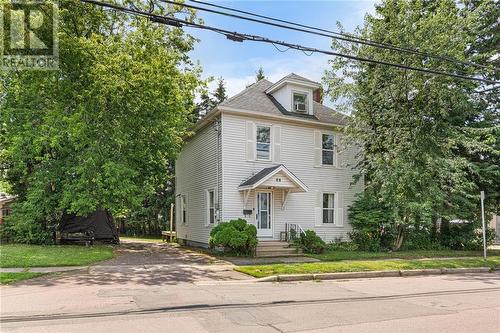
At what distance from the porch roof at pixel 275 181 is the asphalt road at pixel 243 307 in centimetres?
693

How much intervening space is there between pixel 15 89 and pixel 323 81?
1371 cm

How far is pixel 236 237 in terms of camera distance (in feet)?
50.2

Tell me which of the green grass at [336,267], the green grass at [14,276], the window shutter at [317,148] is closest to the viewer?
the green grass at [14,276]

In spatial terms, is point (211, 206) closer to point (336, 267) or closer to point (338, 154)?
point (338, 154)

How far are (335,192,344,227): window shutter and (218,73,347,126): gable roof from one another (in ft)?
12.0

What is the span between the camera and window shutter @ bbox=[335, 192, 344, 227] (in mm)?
20391

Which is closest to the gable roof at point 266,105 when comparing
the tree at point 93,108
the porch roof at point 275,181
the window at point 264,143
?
the window at point 264,143

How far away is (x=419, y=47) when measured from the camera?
17.1 metres

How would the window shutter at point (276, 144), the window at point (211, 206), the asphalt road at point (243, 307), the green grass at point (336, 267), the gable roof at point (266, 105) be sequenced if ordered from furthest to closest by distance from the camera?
the window at point (211, 206)
the window shutter at point (276, 144)
the gable roof at point (266, 105)
the green grass at point (336, 267)
the asphalt road at point (243, 307)

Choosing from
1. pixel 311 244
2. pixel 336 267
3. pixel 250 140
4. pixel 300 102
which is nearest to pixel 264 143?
pixel 250 140

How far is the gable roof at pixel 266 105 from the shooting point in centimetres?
1830

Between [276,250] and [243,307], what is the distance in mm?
9738

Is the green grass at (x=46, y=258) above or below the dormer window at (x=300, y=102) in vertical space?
below

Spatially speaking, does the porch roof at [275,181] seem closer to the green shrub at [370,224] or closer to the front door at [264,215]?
the front door at [264,215]
